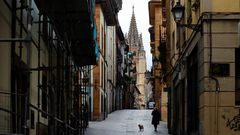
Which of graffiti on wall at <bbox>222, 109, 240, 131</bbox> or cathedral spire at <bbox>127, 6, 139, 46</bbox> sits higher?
cathedral spire at <bbox>127, 6, 139, 46</bbox>

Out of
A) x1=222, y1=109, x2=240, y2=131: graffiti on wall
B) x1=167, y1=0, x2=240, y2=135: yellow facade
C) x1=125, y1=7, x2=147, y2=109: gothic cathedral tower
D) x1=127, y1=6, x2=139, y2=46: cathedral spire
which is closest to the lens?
x1=222, y1=109, x2=240, y2=131: graffiti on wall

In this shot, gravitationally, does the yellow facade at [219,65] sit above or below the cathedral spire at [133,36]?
below

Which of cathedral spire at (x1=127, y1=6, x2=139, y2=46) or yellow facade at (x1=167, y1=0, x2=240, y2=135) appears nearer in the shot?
yellow facade at (x1=167, y1=0, x2=240, y2=135)

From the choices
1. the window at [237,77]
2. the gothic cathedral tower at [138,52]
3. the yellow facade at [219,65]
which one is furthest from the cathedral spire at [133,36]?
the window at [237,77]

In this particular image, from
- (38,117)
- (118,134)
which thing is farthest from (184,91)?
(38,117)

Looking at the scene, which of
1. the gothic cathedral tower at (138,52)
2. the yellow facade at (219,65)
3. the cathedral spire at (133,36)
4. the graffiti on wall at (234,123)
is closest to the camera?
the graffiti on wall at (234,123)

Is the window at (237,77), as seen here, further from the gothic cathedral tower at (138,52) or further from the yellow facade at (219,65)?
the gothic cathedral tower at (138,52)

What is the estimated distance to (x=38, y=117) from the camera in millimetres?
15805

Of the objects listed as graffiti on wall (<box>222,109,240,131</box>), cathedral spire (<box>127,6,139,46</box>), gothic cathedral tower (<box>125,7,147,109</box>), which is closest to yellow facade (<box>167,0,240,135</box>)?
graffiti on wall (<box>222,109,240,131</box>)

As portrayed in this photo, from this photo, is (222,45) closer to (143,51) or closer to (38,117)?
(38,117)

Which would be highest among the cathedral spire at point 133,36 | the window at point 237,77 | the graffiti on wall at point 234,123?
the cathedral spire at point 133,36

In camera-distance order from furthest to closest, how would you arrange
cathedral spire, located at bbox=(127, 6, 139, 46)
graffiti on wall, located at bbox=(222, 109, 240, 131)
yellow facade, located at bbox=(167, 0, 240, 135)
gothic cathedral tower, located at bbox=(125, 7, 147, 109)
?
cathedral spire, located at bbox=(127, 6, 139, 46)
gothic cathedral tower, located at bbox=(125, 7, 147, 109)
yellow facade, located at bbox=(167, 0, 240, 135)
graffiti on wall, located at bbox=(222, 109, 240, 131)

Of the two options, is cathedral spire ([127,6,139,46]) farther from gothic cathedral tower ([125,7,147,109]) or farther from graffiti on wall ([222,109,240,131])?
graffiti on wall ([222,109,240,131])

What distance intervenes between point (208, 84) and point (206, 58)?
0.73 m
